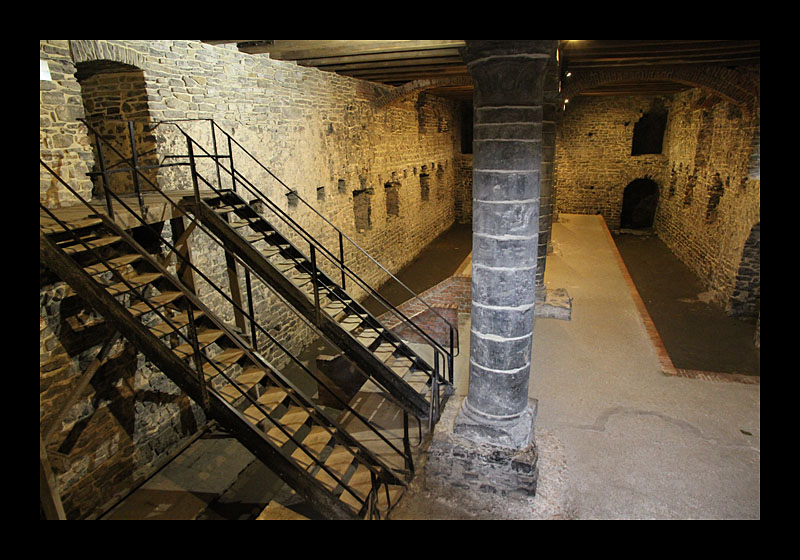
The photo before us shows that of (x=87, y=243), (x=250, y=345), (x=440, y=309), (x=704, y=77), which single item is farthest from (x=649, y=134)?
(x=87, y=243)

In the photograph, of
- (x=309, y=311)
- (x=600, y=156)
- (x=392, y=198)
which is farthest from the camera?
(x=600, y=156)

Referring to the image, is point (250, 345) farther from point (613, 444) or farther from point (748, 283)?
point (748, 283)

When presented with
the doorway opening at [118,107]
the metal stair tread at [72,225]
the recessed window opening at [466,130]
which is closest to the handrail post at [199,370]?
the metal stair tread at [72,225]

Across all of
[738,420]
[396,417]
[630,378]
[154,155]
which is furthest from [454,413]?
[154,155]

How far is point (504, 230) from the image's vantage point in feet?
12.4

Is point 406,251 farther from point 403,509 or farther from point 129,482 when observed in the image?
point 403,509

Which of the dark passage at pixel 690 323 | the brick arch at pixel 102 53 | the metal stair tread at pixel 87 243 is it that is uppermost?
the brick arch at pixel 102 53

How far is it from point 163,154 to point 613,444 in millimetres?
6299

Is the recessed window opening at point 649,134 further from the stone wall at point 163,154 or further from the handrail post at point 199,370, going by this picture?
the handrail post at point 199,370

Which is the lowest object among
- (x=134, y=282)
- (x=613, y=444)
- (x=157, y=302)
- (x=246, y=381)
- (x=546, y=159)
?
(x=613, y=444)

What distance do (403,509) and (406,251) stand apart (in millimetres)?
11033

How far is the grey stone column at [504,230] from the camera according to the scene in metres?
3.54

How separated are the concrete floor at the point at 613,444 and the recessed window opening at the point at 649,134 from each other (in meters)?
12.7

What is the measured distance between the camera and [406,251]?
583 inches
